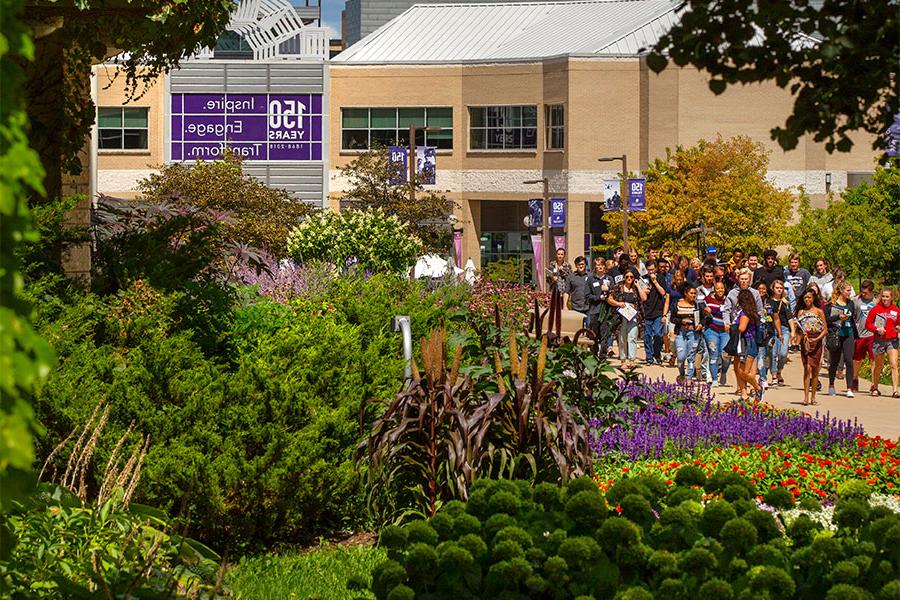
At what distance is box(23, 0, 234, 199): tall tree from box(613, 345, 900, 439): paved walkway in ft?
23.4

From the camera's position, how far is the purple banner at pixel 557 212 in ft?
196

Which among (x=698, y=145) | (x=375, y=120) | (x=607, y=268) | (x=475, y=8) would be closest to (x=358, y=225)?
(x=607, y=268)

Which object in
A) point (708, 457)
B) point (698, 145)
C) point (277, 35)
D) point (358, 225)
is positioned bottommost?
point (708, 457)

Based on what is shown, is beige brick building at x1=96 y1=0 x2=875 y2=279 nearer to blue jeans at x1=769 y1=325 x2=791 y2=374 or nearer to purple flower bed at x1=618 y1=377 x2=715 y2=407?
blue jeans at x1=769 y1=325 x2=791 y2=374

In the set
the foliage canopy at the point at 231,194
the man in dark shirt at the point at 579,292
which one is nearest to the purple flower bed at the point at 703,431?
the man in dark shirt at the point at 579,292

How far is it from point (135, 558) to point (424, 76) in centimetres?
6194

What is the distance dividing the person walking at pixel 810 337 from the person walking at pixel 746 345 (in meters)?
0.59

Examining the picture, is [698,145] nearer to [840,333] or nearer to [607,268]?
[607,268]

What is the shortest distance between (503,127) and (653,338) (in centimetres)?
4499

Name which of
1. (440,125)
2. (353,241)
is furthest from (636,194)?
(353,241)

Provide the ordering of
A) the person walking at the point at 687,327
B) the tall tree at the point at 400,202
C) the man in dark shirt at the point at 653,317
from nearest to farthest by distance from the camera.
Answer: the person walking at the point at 687,327 < the man in dark shirt at the point at 653,317 < the tall tree at the point at 400,202

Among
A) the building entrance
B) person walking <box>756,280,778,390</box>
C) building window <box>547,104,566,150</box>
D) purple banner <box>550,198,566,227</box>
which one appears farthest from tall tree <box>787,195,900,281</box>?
person walking <box>756,280,778,390</box>

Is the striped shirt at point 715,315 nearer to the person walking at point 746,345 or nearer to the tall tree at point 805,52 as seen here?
the person walking at point 746,345

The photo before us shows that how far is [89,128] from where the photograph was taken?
10.2 meters
